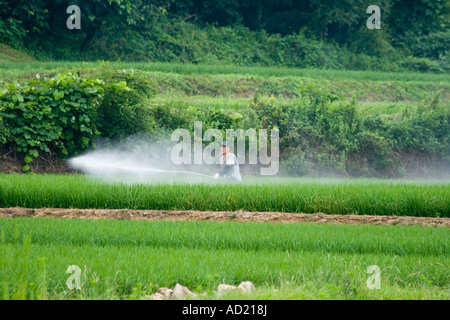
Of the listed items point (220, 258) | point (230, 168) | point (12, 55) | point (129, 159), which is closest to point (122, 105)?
point (129, 159)

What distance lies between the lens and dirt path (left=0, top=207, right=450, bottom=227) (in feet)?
36.3

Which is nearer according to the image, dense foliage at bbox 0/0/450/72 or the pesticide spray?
the pesticide spray

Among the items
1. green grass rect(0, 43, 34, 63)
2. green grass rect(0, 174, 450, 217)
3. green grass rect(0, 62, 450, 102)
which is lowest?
green grass rect(0, 174, 450, 217)

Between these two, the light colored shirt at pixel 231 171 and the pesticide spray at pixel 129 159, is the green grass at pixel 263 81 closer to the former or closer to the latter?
the pesticide spray at pixel 129 159

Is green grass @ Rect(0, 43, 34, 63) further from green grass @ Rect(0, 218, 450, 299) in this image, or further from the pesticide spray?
green grass @ Rect(0, 218, 450, 299)

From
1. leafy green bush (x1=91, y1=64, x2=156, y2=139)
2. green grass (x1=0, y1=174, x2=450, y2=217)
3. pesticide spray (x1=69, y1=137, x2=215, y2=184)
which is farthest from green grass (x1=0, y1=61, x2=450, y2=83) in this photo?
green grass (x1=0, y1=174, x2=450, y2=217)

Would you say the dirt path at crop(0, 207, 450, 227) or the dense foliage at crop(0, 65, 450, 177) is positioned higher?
the dense foliage at crop(0, 65, 450, 177)

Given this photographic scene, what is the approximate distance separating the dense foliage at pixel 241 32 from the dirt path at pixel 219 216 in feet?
61.6

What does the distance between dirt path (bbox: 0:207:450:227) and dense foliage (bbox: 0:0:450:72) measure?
739 inches

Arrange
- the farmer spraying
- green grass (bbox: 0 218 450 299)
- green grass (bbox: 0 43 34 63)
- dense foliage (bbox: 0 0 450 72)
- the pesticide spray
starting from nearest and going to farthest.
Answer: green grass (bbox: 0 218 450 299) → the farmer spraying → the pesticide spray → green grass (bbox: 0 43 34 63) → dense foliage (bbox: 0 0 450 72)

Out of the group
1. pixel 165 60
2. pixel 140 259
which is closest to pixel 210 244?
pixel 140 259

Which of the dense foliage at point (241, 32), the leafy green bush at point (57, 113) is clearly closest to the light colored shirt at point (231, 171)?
the leafy green bush at point (57, 113)
